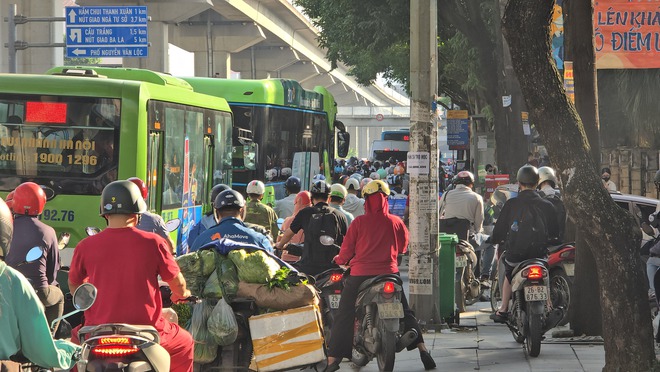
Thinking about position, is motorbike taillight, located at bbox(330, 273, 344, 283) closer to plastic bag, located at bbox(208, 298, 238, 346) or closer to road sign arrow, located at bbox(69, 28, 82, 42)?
plastic bag, located at bbox(208, 298, 238, 346)

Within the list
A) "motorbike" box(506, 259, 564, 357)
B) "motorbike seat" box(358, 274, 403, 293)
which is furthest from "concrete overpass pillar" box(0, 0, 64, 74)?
"motorbike seat" box(358, 274, 403, 293)

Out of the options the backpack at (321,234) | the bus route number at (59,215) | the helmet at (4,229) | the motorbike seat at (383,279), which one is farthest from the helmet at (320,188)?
the helmet at (4,229)

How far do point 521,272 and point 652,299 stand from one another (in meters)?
2.91

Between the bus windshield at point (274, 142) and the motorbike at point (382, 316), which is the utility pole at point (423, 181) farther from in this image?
the bus windshield at point (274, 142)

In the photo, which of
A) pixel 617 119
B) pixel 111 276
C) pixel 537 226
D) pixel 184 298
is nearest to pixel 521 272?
pixel 537 226

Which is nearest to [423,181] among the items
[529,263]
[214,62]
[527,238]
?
[527,238]

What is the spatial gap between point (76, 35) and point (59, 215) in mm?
21223

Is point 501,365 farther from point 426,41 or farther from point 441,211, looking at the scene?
point 441,211

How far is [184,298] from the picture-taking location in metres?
7.22

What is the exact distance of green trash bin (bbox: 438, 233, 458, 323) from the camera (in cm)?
1385

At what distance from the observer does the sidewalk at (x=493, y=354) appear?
11.1 meters

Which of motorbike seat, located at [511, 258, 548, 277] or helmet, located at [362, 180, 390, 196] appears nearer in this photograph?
helmet, located at [362, 180, 390, 196]

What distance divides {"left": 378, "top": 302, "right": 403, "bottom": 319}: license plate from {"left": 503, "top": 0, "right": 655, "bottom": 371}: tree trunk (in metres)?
1.54

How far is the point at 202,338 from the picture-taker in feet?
27.5
